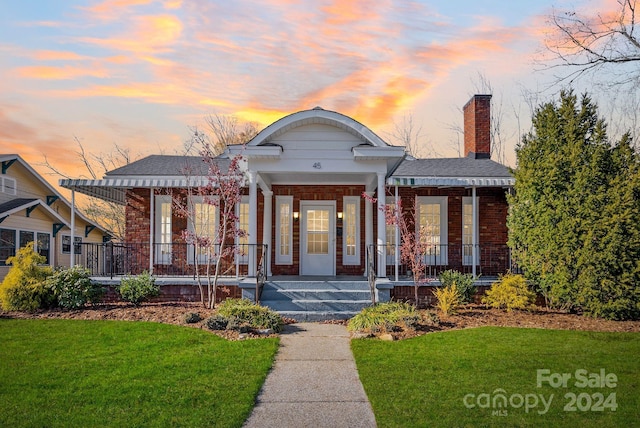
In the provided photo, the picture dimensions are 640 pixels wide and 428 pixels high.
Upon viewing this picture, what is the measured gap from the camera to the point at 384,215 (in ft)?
41.2

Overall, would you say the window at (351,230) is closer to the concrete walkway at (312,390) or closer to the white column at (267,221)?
the white column at (267,221)

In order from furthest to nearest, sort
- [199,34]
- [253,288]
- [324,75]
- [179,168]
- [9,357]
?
[324,75] < [179,168] < [199,34] < [253,288] < [9,357]

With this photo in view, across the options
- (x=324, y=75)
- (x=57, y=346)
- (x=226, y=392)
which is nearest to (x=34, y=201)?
(x=324, y=75)

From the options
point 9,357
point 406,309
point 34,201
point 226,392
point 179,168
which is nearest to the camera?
point 226,392

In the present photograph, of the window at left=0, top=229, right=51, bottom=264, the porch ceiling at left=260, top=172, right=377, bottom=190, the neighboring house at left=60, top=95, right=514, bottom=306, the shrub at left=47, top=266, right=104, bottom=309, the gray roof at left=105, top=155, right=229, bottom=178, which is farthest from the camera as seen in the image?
the window at left=0, top=229, right=51, bottom=264

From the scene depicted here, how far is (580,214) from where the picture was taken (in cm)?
1120

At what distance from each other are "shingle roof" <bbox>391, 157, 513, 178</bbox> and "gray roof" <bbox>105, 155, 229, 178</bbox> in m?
6.01

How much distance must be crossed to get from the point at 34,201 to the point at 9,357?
15.2 meters

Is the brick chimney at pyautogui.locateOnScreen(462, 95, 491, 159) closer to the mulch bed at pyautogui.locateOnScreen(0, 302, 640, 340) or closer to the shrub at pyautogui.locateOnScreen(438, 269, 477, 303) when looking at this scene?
the shrub at pyautogui.locateOnScreen(438, 269, 477, 303)

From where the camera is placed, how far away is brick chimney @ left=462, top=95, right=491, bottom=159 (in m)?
17.5

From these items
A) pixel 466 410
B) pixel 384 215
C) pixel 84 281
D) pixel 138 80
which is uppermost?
pixel 138 80

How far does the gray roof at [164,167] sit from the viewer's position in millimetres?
15609

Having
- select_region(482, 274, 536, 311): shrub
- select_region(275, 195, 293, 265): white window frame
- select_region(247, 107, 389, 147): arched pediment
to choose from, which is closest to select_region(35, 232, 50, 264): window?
select_region(275, 195, 293, 265): white window frame

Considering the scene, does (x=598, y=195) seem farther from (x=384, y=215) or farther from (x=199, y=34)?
(x=199, y=34)
